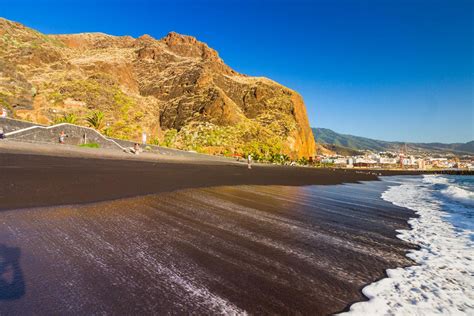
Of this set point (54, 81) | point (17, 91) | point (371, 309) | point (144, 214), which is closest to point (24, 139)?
point (144, 214)

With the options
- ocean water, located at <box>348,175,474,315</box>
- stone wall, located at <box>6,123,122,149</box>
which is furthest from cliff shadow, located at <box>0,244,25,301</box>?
stone wall, located at <box>6,123,122,149</box>

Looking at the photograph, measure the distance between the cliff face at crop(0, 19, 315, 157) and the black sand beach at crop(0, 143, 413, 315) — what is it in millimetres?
41564

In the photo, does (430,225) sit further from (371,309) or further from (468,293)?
(371,309)

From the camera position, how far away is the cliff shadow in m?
2.23

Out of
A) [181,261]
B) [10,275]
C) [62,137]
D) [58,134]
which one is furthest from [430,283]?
[58,134]

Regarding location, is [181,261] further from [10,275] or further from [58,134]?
[58,134]

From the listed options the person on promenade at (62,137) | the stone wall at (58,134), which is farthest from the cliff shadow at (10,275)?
the person on promenade at (62,137)

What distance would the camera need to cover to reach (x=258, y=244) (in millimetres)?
4172

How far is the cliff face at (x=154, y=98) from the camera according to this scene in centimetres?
4738

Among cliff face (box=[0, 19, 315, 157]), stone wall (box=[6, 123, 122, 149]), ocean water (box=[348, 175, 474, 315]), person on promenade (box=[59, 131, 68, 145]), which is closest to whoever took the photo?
ocean water (box=[348, 175, 474, 315])

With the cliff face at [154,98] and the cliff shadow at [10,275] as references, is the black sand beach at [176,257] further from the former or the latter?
the cliff face at [154,98]

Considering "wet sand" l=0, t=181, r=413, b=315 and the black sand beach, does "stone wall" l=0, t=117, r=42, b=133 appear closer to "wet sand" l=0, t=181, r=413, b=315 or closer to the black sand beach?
the black sand beach

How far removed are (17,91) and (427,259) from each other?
179ft

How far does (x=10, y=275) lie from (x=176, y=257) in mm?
1607
